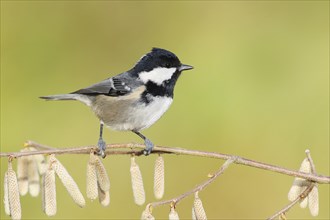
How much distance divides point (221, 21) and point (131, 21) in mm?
570

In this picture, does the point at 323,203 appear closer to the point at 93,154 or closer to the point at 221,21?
the point at 221,21

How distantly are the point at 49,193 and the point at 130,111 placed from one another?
924 mm

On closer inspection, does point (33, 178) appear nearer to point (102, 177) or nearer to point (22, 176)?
point (22, 176)

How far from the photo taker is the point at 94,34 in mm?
4148

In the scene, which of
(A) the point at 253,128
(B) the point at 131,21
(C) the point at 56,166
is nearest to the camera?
(C) the point at 56,166

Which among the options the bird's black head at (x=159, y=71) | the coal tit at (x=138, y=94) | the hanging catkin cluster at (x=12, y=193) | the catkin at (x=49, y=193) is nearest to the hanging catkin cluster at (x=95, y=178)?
the catkin at (x=49, y=193)

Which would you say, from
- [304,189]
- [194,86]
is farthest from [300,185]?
[194,86]

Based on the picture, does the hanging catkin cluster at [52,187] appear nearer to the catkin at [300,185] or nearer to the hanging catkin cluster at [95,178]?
the hanging catkin cluster at [95,178]

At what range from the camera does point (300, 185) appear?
208cm

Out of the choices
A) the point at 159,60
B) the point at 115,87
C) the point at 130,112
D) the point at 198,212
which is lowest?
the point at 198,212

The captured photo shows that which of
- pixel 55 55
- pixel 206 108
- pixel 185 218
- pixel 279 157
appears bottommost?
pixel 185 218

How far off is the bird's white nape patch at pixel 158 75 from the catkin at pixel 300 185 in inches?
39.1

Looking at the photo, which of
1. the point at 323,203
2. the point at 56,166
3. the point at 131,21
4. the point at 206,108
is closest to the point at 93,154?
the point at 56,166

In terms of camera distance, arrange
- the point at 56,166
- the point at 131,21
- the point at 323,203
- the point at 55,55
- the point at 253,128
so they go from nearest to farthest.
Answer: the point at 56,166 < the point at 323,203 < the point at 253,128 < the point at 55,55 < the point at 131,21
